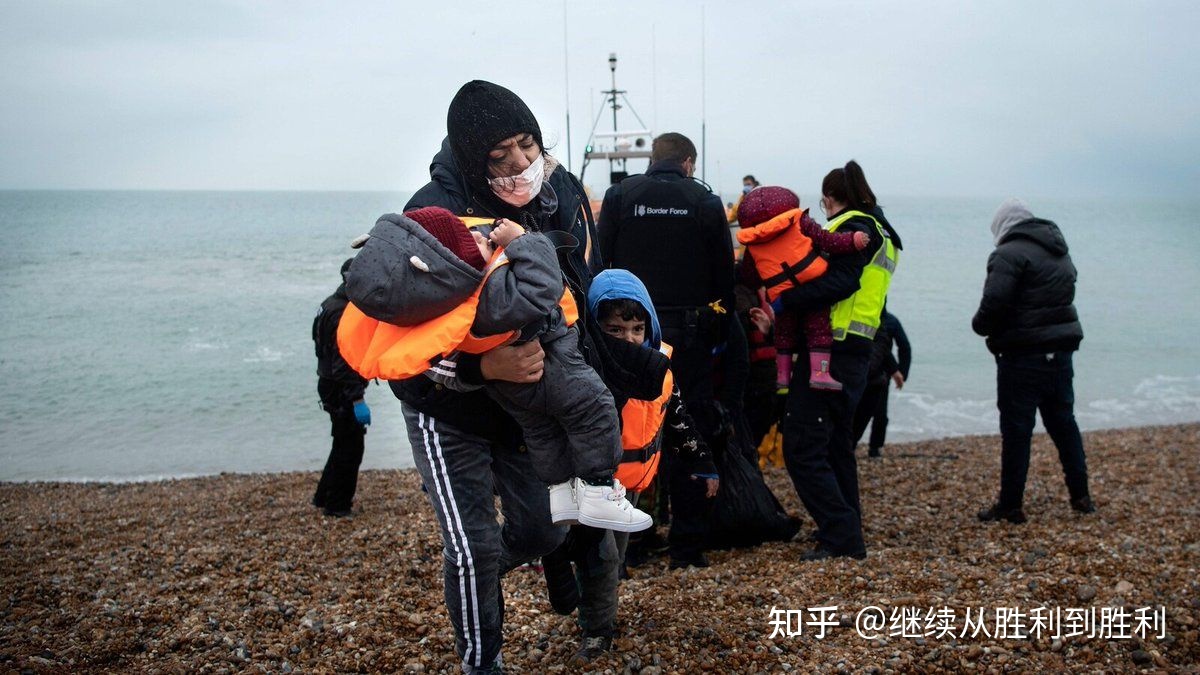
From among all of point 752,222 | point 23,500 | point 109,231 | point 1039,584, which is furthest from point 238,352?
point 109,231

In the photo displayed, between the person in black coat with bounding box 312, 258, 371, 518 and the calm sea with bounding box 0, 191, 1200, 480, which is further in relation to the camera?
the calm sea with bounding box 0, 191, 1200, 480

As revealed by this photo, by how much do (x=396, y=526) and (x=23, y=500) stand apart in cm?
543

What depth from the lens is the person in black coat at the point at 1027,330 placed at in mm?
6809

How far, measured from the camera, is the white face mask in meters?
3.37

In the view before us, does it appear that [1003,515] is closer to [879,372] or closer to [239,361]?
[879,372]

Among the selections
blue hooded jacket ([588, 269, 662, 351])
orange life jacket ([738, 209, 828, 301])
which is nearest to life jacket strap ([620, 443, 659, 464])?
blue hooded jacket ([588, 269, 662, 351])

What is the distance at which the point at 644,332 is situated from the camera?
12.9 ft

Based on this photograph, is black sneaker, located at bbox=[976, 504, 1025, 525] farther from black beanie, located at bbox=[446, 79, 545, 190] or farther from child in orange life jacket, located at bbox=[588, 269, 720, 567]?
black beanie, located at bbox=[446, 79, 545, 190]

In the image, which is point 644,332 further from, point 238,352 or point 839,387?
point 238,352

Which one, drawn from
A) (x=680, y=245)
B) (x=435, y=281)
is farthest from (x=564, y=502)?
(x=680, y=245)

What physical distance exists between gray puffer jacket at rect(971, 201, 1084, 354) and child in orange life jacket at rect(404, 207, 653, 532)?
14.8ft

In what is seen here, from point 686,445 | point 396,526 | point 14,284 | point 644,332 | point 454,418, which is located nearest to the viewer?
point 454,418

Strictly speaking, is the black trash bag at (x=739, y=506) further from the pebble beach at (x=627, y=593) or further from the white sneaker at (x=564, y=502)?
the white sneaker at (x=564, y=502)

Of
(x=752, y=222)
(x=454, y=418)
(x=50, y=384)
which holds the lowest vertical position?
(x=50, y=384)
